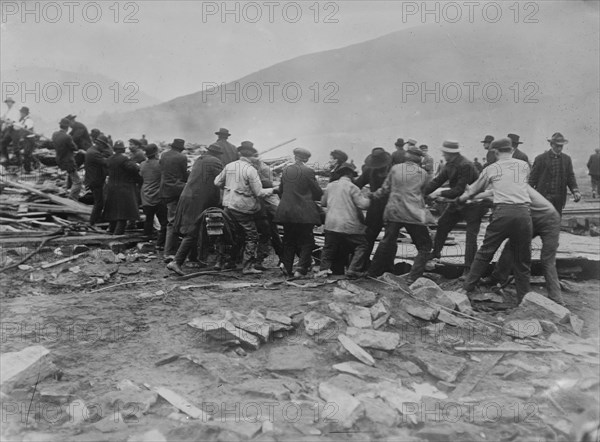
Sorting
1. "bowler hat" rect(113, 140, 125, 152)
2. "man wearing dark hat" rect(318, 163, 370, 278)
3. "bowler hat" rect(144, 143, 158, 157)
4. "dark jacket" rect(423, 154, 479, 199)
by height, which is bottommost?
"man wearing dark hat" rect(318, 163, 370, 278)

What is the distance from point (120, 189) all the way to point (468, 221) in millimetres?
6153

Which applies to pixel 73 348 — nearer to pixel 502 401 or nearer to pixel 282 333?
pixel 282 333

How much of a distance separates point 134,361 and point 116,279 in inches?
129

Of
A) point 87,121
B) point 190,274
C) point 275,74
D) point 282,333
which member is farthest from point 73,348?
point 87,121

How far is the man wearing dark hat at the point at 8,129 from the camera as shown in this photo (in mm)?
15039

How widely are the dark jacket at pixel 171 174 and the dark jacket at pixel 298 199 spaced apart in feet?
6.82

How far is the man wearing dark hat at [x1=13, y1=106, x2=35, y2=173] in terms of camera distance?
1452 centimetres

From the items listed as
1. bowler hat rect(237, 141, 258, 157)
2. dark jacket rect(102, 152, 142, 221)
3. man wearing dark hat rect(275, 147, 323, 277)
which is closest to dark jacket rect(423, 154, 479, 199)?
man wearing dark hat rect(275, 147, 323, 277)

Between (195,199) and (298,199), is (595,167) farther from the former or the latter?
(195,199)

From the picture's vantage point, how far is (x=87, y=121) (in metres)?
44.3

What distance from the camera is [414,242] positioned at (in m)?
6.65

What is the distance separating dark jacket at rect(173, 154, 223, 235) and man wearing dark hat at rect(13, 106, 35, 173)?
9.24m

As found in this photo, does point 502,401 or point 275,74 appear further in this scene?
point 275,74

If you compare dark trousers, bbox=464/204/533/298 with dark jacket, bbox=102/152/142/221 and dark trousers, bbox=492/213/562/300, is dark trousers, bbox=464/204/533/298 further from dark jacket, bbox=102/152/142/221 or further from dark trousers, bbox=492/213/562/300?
dark jacket, bbox=102/152/142/221
